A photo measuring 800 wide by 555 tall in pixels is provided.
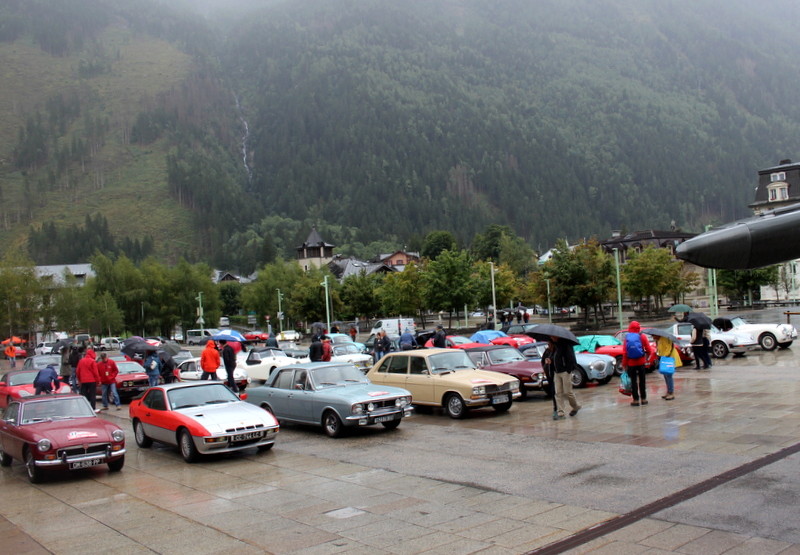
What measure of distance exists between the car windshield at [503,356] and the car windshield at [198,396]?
781 centimetres

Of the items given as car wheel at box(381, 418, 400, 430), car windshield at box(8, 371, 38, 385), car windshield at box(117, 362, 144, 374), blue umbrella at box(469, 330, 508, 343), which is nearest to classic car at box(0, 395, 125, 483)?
car wheel at box(381, 418, 400, 430)

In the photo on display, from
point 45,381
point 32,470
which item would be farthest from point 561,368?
point 45,381

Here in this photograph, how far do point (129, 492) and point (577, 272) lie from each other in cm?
4367

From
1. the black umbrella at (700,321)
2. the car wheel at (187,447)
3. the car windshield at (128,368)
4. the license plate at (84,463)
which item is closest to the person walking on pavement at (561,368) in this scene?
the car wheel at (187,447)

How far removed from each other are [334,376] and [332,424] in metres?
1.31

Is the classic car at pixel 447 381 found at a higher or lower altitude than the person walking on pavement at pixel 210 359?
lower

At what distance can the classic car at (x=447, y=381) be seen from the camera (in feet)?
49.8

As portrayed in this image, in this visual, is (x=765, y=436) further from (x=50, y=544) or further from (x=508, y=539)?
(x=50, y=544)

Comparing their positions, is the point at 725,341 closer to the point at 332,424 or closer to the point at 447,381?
the point at 447,381

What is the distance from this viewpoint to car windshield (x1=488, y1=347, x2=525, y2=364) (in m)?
18.7

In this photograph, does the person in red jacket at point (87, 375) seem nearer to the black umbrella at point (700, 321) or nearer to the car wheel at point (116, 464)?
the car wheel at point (116, 464)

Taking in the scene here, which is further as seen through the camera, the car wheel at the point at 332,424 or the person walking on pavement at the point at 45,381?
the person walking on pavement at the point at 45,381

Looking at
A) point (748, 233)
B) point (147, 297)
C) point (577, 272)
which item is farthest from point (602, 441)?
point (147, 297)

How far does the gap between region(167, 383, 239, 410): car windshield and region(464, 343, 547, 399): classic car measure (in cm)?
697
